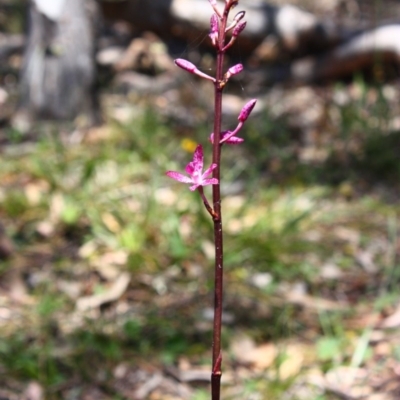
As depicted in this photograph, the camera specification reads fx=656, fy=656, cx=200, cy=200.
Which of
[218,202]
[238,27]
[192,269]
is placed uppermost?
[238,27]

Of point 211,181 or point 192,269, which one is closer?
point 211,181

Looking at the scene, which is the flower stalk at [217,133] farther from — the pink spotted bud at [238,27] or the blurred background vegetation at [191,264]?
the blurred background vegetation at [191,264]

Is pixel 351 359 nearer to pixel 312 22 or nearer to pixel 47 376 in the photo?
pixel 47 376

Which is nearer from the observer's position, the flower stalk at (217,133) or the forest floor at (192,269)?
the flower stalk at (217,133)

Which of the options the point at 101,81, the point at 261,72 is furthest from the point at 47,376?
the point at 261,72

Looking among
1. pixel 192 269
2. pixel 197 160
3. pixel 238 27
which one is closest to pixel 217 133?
pixel 197 160

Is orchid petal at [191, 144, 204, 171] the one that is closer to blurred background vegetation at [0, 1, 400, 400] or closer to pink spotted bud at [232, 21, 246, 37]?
pink spotted bud at [232, 21, 246, 37]

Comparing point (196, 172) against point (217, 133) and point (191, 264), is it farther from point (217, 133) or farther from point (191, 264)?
point (191, 264)

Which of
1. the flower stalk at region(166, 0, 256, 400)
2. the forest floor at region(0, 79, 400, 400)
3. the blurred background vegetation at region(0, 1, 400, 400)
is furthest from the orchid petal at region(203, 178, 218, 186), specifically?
the forest floor at region(0, 79, 400, 400)

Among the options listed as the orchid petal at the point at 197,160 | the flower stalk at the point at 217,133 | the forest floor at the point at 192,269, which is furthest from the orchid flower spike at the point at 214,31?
the forest floor at the point at 192,269
